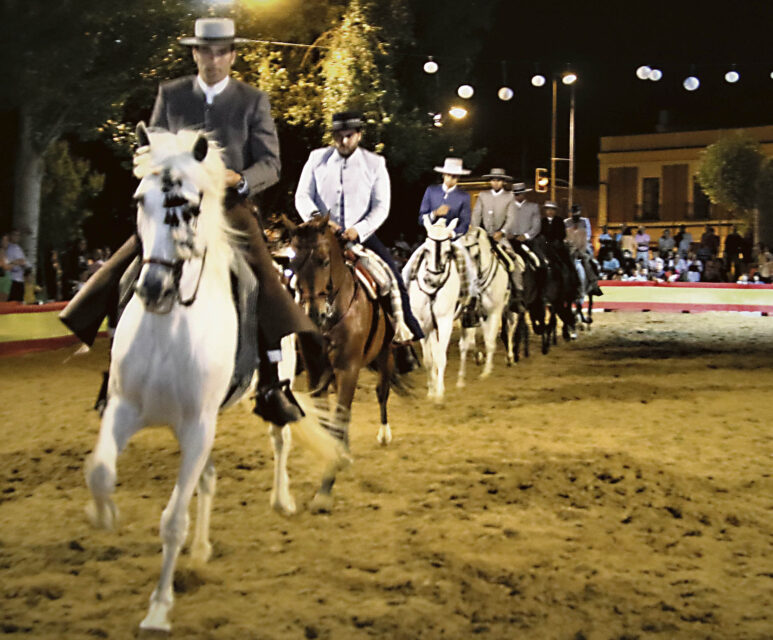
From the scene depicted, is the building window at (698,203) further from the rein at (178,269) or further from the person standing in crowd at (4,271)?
the rein at (178,269)

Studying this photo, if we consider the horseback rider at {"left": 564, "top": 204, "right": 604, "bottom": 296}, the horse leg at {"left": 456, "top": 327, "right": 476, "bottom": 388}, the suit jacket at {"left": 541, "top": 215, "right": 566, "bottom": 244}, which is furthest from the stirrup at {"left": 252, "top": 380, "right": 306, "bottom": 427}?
the horseback rider at {"left": 564, "top": 204, "right": 604, "bottom": 296}

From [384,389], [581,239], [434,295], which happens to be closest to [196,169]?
[384,389]

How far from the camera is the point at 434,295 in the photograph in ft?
41.1

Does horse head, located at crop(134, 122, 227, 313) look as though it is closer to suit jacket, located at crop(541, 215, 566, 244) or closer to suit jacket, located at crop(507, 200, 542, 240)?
suit jacket, located at crop(507, 200, 542, 240)

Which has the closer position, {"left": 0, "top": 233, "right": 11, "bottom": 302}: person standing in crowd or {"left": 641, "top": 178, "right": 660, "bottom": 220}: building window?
{"left": 0, "top": 233, "right": 11, "bottom": 302}: person standing in crowd

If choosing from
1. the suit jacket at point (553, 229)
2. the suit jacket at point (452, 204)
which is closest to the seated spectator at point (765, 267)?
the suit jacket at point (553, 229)

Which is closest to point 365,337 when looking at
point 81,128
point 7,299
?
point 7,299

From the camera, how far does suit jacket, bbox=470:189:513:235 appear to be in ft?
54.4

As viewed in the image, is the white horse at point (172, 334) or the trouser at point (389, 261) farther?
the trouser at point (389, 261)

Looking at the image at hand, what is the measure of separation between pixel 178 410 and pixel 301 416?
51.5 inches

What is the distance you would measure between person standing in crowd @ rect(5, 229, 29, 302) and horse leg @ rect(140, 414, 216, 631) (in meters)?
14.7

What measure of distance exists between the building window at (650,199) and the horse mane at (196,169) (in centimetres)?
5900

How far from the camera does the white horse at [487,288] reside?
46.4 feet

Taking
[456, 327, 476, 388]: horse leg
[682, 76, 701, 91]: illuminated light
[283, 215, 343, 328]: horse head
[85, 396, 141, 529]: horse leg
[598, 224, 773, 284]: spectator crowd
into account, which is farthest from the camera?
[598, 224, 773, 284]: spectator crowd
